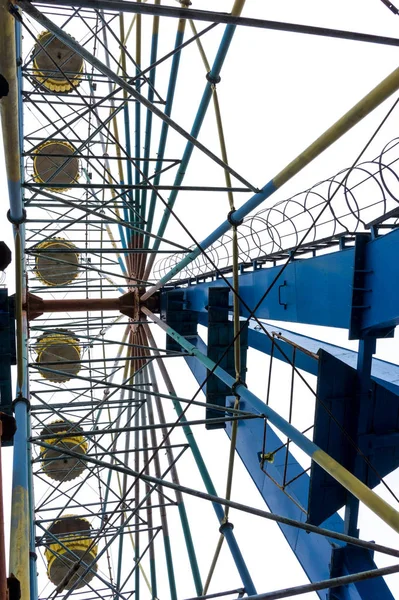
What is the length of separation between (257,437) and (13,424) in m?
7.26

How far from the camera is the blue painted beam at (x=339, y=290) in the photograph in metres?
6.07

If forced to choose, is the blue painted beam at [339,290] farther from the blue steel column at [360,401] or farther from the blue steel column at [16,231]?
the blue steel column at [16,231]

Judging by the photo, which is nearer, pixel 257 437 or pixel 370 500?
pixel 370 500

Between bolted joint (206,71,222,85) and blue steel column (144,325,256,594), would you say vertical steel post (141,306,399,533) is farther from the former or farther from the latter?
bolted joint (206,71,222,85)

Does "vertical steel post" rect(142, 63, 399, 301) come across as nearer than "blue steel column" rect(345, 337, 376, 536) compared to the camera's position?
Yes

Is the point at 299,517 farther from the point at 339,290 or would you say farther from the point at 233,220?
the point at 233,220

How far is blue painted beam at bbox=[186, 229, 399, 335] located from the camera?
6.07 metres

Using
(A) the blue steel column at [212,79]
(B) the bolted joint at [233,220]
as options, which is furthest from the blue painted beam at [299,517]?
(A) the blue steel column at [212,79]

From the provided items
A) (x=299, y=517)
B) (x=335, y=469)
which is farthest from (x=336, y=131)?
(x=299, y=517)

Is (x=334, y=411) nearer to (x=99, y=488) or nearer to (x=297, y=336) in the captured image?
(x=297, y=336)

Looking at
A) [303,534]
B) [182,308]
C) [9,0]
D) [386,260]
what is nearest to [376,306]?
[386,260]

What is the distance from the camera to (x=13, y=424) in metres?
3.80

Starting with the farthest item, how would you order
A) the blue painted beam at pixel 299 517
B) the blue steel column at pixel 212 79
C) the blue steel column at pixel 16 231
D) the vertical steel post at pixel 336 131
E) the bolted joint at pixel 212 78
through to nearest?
the bolted joint at pixel 212 78 → the blue painted beam at pixel 299 517 → the blue steel column at pixel 212 79 → the vertical steel post at pixel 336 131 → the blue steel column at pixel 16 231

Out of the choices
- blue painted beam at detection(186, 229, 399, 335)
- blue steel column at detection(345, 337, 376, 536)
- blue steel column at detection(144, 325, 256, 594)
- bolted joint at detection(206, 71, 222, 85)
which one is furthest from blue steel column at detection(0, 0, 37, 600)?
blue steel column at detection(345, 337, 376, 536)
